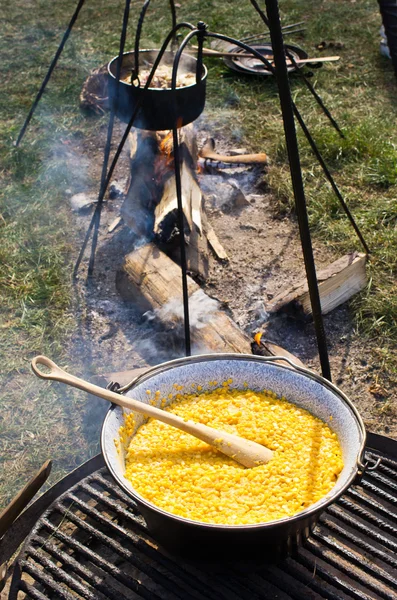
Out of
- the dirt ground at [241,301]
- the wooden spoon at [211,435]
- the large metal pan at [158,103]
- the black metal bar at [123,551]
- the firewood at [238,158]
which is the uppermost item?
the large metal pan at [158,103]

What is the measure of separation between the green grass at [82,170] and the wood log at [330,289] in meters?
0.11

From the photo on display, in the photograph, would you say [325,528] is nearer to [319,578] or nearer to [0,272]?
[319,578]

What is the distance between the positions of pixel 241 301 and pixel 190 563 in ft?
7.85

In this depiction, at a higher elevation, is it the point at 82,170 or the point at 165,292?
the point at 165,292

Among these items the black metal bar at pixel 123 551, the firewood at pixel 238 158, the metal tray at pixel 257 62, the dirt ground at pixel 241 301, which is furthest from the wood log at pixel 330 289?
the metal tray at pixel 257 62

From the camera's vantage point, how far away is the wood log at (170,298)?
388 centimetres

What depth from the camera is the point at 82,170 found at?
20.9ft

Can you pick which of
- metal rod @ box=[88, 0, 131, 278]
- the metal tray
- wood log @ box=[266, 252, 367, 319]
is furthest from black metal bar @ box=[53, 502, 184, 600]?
the metal tray

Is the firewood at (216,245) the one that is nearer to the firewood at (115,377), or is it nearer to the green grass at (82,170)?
the green grass at (82,170)

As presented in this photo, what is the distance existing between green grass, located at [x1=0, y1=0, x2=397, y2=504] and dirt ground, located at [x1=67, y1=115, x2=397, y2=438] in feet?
0.42

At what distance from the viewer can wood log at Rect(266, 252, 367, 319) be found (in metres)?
4.29

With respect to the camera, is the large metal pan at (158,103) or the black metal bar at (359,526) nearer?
the black metal bar at (359,526)

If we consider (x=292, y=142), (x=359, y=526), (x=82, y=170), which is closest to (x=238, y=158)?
(x=82, y=170)

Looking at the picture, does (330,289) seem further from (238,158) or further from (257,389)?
(238,158)
